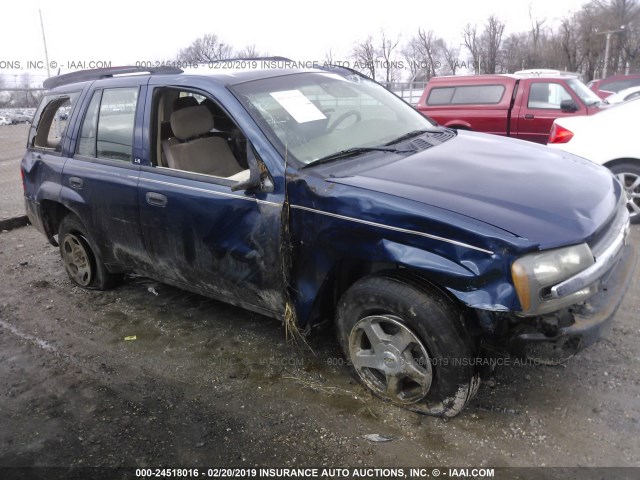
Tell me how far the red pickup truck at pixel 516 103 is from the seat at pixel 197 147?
6.08m

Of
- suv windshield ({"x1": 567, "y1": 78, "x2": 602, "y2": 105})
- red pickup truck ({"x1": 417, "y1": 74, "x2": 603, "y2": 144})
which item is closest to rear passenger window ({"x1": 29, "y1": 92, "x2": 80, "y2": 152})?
red pickup truck ({"x1": 417, "y1": 74, "x2": 603, "y2": 144})

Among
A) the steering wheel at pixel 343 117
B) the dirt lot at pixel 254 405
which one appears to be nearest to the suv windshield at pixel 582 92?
the dirt lot at pixel 254 405

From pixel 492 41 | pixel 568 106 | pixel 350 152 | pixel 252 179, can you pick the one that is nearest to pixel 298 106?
pixel 350 152

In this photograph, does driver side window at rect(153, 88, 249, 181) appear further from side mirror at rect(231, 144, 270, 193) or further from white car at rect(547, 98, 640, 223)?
white car at rect(547, 98, 640, 223)

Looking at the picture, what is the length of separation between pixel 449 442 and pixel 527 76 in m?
7.89

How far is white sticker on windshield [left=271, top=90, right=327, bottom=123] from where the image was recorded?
3291 mm

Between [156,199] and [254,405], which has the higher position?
[156,199]

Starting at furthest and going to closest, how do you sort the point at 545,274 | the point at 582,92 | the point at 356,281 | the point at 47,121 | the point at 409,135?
the point at 582,92 < the point at 47,121 < the point at 409,135 < the point at 356,281 < the point at 545,274

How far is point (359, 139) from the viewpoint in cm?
339

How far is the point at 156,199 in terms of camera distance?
11.8ft

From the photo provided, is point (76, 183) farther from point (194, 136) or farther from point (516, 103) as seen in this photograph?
point (516, 103)

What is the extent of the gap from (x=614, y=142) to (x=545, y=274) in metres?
4.38

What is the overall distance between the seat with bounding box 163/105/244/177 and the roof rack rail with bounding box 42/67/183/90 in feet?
1.06

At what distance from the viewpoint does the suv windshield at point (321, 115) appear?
3.15 meters
